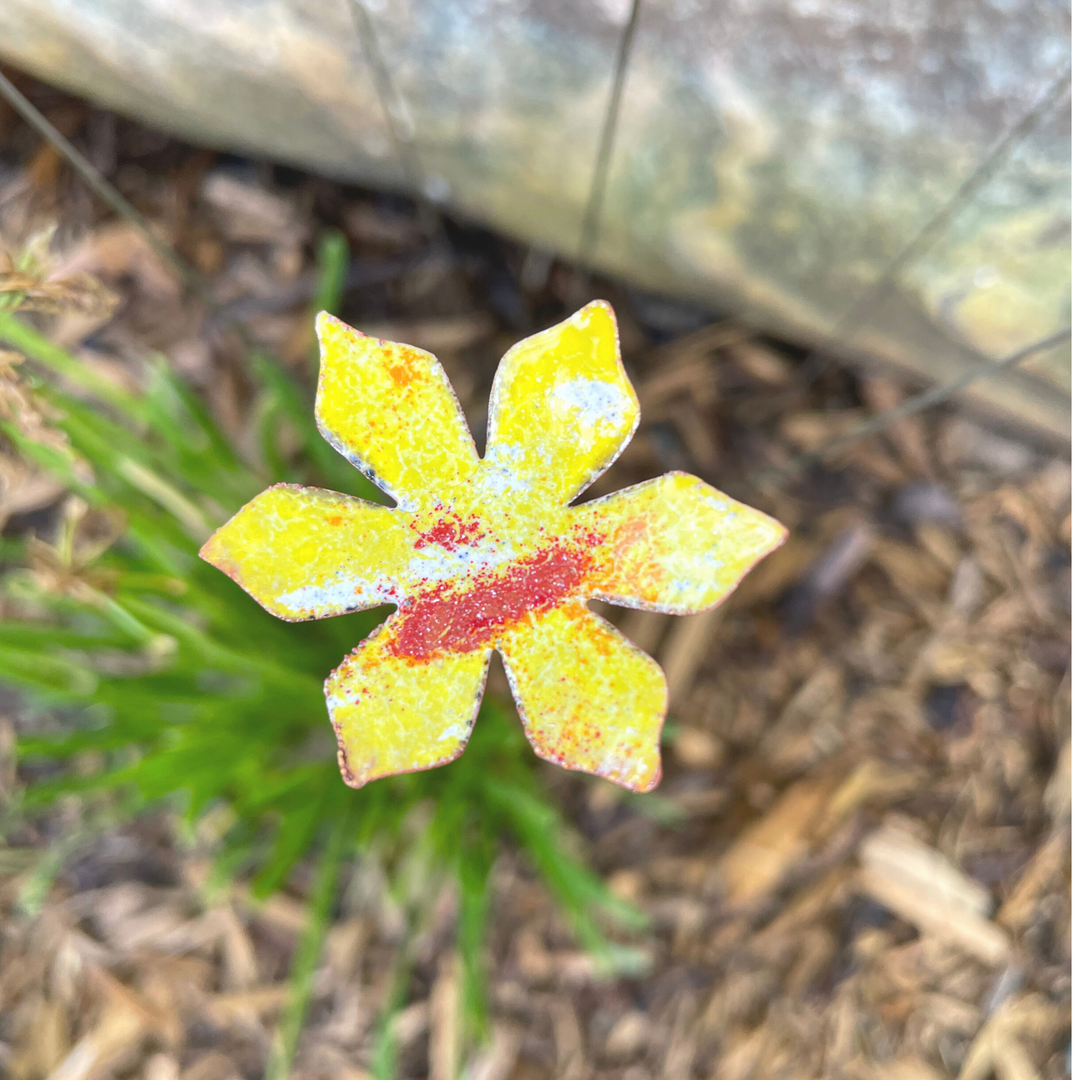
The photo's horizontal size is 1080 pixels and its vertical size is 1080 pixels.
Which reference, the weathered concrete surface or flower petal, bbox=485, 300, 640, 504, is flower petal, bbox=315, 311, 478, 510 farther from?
the weathered concrete surface

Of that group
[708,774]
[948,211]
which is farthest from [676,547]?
[708,774]

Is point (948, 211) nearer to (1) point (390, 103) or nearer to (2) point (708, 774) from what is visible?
(1) point (390, 103)

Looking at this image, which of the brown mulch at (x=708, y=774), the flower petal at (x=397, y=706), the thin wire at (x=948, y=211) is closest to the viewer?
the flower petal at (x=397, y=706)

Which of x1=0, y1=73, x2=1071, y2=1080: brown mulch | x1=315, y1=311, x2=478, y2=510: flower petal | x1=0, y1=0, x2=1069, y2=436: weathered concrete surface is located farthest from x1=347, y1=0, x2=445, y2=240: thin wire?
x1=315, y1=311, x2=478, y2=510: flower petal

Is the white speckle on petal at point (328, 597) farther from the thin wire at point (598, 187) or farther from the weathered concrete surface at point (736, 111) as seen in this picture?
the weathered concrete surface at point (736, 111)

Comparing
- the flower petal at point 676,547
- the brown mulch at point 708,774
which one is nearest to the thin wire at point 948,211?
the brown mulch at point 708,774

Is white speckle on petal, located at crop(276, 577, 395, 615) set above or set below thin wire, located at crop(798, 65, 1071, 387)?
below

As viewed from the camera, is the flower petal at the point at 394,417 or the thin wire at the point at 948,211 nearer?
the flower petal at the point at 394,417

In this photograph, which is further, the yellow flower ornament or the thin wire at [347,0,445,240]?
the thin wire at [347,0,445,240]
